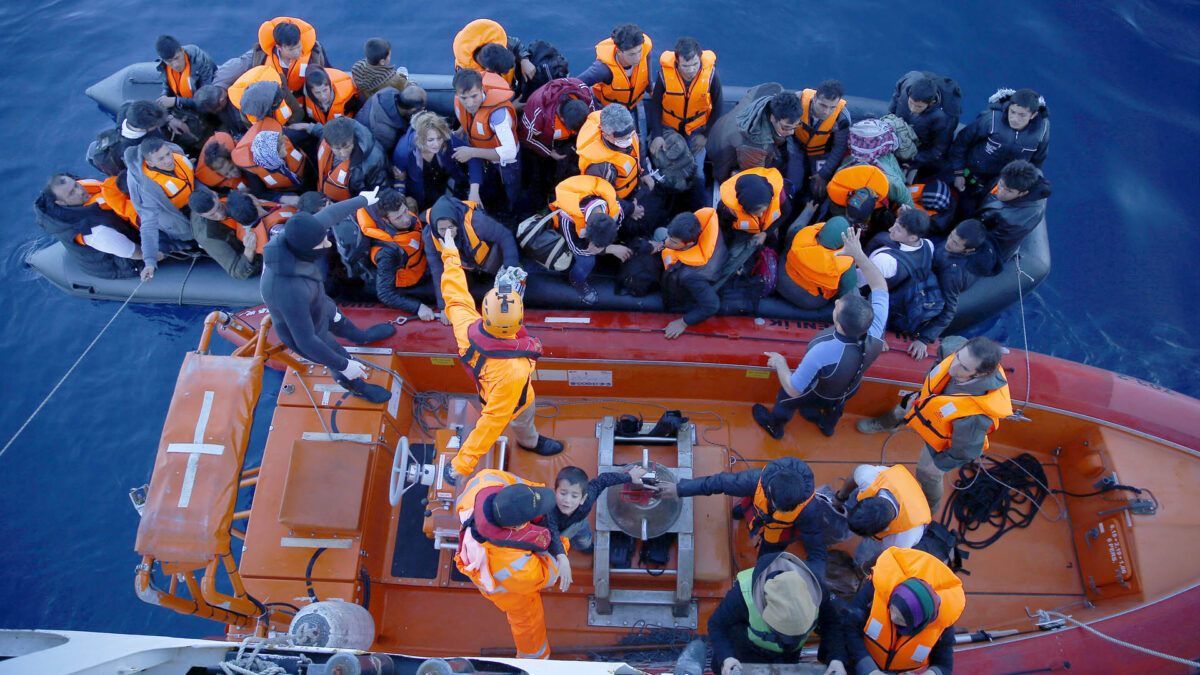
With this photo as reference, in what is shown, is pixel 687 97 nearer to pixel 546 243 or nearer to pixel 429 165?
pixel 546 243

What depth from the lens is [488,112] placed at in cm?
347

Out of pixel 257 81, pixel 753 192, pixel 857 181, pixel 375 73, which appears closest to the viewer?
pixel 753 192

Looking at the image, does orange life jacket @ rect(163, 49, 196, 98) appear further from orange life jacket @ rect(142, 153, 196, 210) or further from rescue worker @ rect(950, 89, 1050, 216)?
rescue worker @ rect(950, 89, 1050, 216)

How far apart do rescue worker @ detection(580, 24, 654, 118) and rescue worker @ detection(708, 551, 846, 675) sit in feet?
8.81

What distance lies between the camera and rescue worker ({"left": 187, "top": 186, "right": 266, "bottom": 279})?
3.45 metres

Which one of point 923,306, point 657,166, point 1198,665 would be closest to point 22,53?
point 657,166

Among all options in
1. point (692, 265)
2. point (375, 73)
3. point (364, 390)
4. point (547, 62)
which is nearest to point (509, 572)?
point (364, 390)

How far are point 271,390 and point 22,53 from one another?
424 cm

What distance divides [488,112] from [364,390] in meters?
1.57

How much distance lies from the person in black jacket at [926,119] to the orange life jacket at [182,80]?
441 cm

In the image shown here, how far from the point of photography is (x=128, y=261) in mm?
4180

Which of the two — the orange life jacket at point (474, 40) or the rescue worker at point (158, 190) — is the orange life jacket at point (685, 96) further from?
the rescue worker at point (158, 190)

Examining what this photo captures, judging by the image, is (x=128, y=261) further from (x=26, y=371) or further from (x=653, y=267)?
(x=653, y=267)

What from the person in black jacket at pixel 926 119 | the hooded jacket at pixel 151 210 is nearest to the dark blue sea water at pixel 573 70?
the hooded jacket at pixel 151 210
